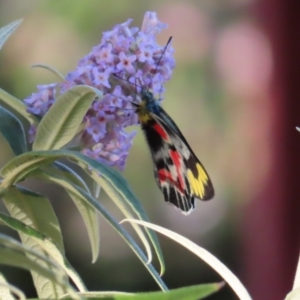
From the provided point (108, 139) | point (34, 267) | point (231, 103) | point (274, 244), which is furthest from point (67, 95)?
point (274, 244)

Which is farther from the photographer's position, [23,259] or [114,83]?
[114,83]

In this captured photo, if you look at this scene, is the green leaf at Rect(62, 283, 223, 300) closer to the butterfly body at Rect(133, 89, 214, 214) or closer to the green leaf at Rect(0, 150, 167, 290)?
the green leaf at Rect(0, 150, 167, 290)

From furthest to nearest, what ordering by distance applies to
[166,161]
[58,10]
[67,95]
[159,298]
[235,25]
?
1. [235,25]
2. [58,10]
3. [166,161]
4. [67,95]
5. [159,298]

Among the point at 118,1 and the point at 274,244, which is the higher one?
the point at 118,1

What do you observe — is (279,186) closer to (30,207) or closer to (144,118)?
(144,118)

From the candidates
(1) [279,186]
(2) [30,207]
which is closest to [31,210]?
(2) [30,207]

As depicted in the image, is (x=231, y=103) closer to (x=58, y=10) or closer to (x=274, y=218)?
(x=274, y=218)

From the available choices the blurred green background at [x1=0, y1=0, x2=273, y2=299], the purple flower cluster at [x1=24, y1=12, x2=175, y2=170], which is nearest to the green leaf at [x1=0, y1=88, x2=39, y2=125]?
the purple flower cluster at [x1=24, y1=12, x2=175, y2=170]
